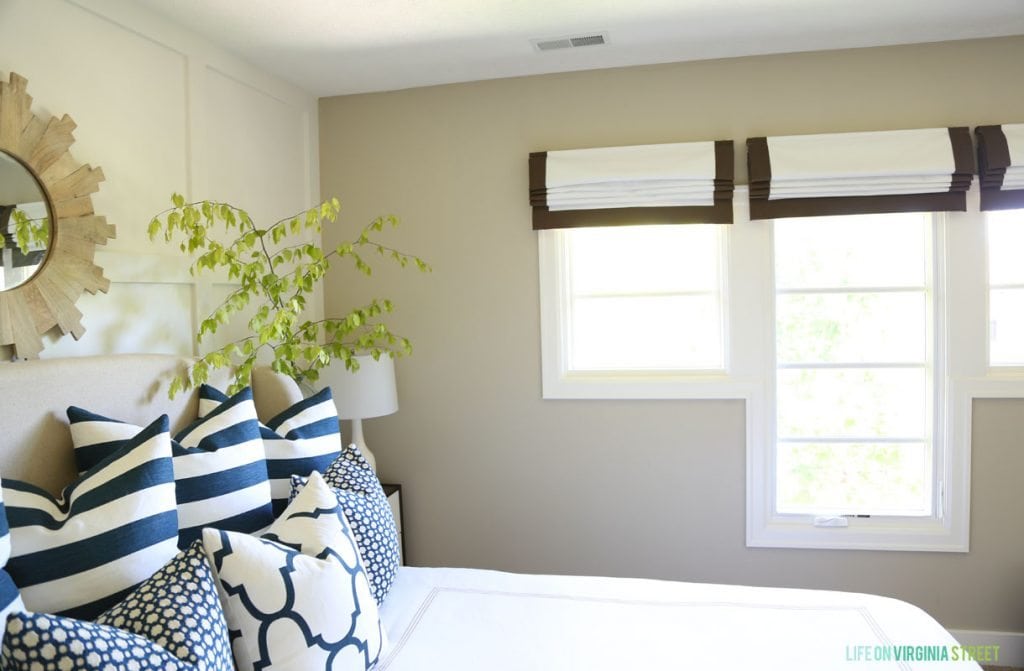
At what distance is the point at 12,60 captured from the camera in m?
1.88

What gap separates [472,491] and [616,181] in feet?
4.81

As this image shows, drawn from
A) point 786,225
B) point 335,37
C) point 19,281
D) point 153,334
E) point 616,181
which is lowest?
point 153,334

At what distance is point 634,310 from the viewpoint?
321cm

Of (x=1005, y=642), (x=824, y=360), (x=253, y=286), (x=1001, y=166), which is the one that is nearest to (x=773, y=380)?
(x=824, y=360)

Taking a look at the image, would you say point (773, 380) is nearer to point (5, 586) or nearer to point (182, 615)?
point (182, 615)

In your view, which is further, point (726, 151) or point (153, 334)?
point (726, 151)

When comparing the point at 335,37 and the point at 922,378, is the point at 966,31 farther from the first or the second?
the point at 335,37

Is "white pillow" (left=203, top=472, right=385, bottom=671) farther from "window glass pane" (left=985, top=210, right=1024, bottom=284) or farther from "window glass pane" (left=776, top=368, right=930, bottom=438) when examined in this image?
"window glass pane" (left=985, top=210, right=1024, bottom=284)

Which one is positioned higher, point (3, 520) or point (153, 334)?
point (153, 334)

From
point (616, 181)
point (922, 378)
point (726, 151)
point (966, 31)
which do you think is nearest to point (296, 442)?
point (616, 181)

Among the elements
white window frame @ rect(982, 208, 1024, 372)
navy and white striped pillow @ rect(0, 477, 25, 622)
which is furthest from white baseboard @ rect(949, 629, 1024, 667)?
navy and white striped pillow @ rect(0, 477, 25, 622)

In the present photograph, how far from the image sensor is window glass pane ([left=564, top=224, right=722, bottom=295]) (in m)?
3.13

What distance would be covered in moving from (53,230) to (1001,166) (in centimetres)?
314

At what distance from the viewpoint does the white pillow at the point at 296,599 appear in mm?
1385
